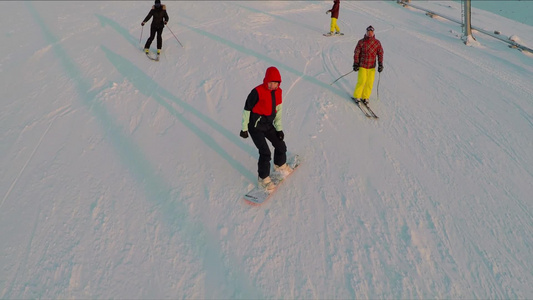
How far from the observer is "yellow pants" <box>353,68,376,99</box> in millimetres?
6203

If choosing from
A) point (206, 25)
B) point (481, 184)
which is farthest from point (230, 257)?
point (206, 25)

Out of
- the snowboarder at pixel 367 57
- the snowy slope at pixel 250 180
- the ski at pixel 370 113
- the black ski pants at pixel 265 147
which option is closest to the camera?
the snowy slope at pixel 250 180

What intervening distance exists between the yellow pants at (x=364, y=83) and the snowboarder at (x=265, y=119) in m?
2.91

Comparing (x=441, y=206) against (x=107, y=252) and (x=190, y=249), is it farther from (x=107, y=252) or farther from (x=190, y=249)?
(x=107, y=252)

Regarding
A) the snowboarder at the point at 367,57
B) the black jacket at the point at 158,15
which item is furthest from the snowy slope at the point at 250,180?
the black jacket at the point at 158,15

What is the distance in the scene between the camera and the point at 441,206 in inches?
167

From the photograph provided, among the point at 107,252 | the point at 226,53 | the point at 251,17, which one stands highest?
the point at 251,17

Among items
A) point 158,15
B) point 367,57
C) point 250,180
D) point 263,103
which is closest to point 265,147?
point 263,103

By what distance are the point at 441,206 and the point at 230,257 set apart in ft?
9.62

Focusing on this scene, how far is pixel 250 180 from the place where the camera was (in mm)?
4605

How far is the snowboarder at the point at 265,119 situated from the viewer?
370 centimetres

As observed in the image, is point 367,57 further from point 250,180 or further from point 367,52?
point 250,180

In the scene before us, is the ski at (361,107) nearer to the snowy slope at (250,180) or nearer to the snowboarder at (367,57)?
the snowy slope at (250,180)

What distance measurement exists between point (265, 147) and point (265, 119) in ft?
1.23
